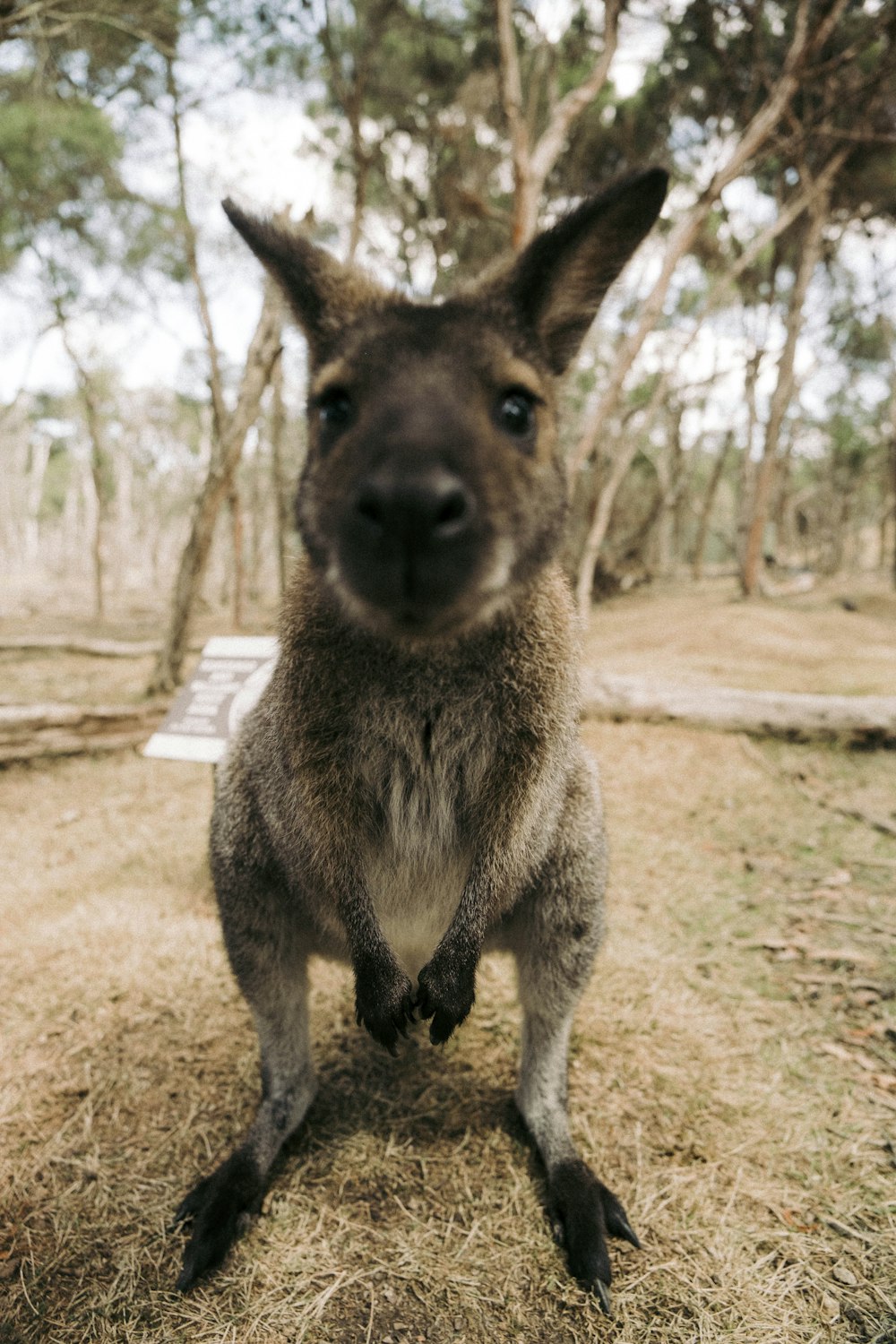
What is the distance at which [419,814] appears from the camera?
1.67 metres

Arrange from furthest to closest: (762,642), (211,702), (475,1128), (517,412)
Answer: (762,642) < (211,702) < (475,1128) < (517,412)

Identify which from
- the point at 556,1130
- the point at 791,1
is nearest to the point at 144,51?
the point at 791,1

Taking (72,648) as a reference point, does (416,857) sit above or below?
above

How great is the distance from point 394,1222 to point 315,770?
114 centimetres

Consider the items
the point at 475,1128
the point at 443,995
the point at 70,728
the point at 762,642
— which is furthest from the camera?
the point at 762,642

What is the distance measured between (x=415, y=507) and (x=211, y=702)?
2456 millimetres

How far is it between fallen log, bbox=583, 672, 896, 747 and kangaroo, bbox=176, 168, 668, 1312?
9.88 ft

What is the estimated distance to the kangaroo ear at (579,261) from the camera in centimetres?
146

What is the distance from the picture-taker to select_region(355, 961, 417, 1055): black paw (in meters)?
1.58

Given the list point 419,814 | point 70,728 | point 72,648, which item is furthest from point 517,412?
point 72,648

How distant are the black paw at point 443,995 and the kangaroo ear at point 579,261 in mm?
1388

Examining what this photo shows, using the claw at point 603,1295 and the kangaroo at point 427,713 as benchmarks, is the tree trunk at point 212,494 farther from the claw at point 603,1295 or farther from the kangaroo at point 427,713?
the claw at point 603,1295

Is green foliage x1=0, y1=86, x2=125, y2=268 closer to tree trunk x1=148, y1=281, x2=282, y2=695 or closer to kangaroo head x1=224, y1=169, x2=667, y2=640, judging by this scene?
tree trunk x1=148, y1=281, x2=282, y2=695

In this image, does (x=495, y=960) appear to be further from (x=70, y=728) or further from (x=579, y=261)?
(x=70, y=728)
